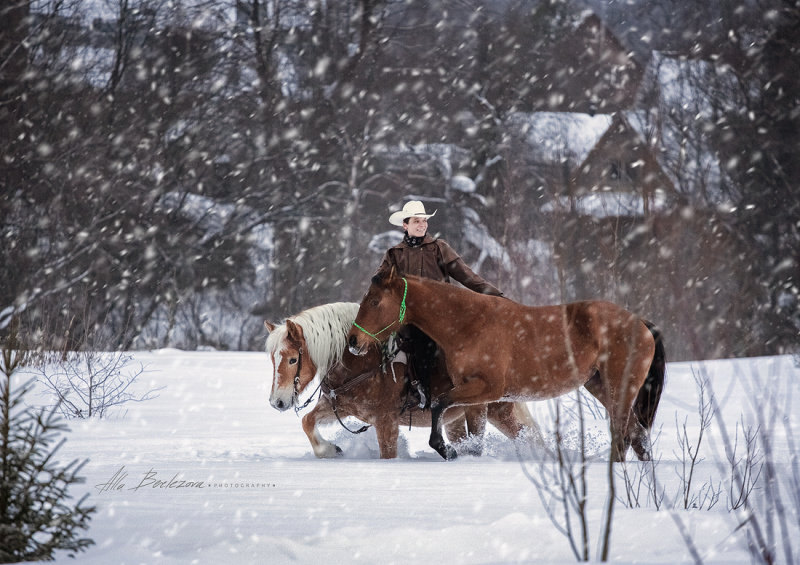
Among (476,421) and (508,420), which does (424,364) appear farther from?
(508,420)

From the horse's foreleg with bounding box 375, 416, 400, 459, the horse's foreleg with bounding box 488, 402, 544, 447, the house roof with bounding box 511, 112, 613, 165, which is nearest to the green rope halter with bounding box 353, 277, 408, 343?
the horse's foreleg with bounding box 375, 416, 400, 459

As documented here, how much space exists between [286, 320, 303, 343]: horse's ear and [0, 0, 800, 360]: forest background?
13.5 m

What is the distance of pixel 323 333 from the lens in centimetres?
598

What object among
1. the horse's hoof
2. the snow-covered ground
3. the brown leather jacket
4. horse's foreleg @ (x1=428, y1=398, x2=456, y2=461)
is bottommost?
the snow-covered ground

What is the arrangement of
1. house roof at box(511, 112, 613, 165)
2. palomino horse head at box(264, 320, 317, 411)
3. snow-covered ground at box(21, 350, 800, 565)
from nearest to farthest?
1. snow-covered ground at box(21, 350, 800, 565)
2. palomino horse head at box(264, 320, 317, 411)
3. house roof at box(511, 112, 613, 165)

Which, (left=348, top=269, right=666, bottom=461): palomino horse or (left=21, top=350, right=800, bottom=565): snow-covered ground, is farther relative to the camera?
(left=348, top=269, right=666, bottom=461): palomino horse

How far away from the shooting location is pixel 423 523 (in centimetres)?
343

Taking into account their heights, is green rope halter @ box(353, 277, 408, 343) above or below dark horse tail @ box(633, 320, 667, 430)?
above

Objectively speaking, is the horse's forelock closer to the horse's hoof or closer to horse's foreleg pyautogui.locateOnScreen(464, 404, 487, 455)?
the horse's hoof

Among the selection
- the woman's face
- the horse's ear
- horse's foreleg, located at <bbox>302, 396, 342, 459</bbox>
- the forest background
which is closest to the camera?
the horse's ear

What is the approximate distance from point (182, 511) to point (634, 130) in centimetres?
2302

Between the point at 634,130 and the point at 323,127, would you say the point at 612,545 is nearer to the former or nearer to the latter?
the point at 323,127

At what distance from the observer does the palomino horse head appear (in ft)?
18.8

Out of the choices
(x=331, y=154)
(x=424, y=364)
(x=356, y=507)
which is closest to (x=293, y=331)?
(x=424, y=364)
